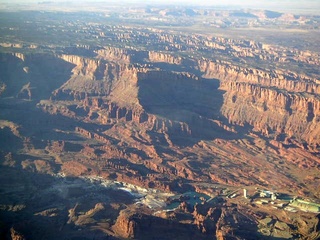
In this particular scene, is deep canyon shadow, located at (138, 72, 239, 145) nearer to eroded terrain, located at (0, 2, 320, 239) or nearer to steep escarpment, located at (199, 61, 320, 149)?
eroded terrain, located at (0, 2, 320, 239)

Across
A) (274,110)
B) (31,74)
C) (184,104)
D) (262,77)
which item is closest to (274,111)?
(274,110)

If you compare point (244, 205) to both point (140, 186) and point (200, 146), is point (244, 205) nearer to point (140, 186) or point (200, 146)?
point (140, 186)

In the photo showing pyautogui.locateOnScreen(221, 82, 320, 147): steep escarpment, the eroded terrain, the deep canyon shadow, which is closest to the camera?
the eroded terrain

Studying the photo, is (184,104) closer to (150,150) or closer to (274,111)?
(274,111)

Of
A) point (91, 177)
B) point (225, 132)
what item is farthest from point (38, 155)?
point (225, 132)

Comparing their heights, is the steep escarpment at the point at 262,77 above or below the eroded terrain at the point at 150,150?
above

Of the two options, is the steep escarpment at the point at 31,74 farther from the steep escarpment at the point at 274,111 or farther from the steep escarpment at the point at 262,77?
the steep escarpment at the point at 274,111

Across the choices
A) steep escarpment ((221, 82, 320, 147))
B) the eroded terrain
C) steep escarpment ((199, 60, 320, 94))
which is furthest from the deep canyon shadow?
steep escarpment ((199, 60, 320, 94))

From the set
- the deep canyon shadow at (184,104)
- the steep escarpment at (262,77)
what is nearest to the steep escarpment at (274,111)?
the deep canyon shadow at (184,104)

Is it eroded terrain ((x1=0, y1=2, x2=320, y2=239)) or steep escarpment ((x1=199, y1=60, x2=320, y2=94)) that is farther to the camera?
steep escarpment ((x1=199, y1=60, x2=320, y2=94))

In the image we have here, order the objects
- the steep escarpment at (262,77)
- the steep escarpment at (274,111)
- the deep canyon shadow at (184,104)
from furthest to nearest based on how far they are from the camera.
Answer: the steep escarpment at (262,77) < the deep canyon shadow at (184,104) < the steep escarpment at (274,111)

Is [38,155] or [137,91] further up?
[137,91]
